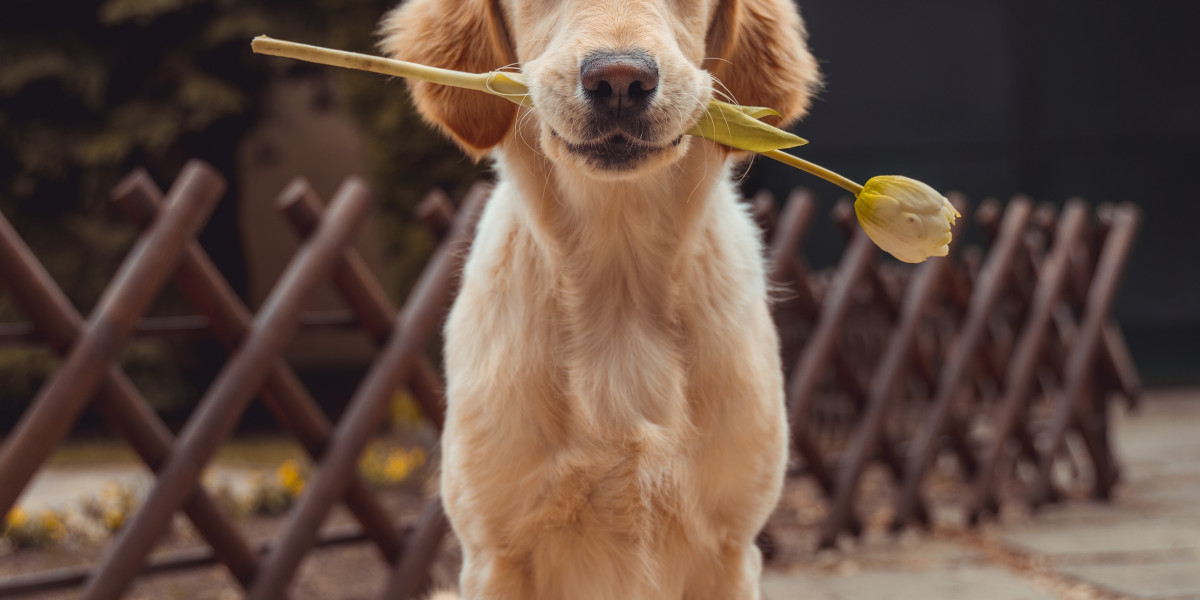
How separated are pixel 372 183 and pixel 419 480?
7.57ft

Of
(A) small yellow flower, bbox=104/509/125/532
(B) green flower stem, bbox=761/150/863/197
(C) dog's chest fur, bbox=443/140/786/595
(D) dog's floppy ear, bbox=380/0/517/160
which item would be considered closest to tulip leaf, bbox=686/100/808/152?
(B) green flower stem, bbox=761/150/863/197

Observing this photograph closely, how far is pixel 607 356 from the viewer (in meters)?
2.03

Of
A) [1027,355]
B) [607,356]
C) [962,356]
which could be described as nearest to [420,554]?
[607,356]

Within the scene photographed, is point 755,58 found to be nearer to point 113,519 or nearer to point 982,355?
point 982,355

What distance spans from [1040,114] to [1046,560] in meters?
5.65

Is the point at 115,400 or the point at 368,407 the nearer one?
the point at 115,400

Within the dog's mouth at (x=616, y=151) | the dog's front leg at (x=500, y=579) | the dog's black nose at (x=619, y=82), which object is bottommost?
the dog's front leg at (x=500, y=579)

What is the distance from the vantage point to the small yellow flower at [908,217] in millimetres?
1485

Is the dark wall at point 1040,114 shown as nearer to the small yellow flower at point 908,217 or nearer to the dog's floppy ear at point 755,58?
the dog's floppy ear at point 755,58

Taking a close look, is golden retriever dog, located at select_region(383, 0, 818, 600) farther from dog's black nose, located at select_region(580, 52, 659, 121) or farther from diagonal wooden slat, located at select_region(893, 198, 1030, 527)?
diagonal wooden slat, located at select_region(893, 198, 1030, 527)

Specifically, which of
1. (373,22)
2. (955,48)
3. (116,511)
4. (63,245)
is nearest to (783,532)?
(116,511)

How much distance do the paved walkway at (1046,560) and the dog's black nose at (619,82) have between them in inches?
94.7

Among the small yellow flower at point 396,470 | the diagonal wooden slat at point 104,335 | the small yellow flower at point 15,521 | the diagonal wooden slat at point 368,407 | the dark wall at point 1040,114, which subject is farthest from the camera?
the dark wall at point 1040,114

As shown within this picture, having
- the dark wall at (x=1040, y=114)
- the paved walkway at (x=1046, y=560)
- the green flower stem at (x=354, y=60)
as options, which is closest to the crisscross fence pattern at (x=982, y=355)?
the paved walkway at (x=1046, y=560)
